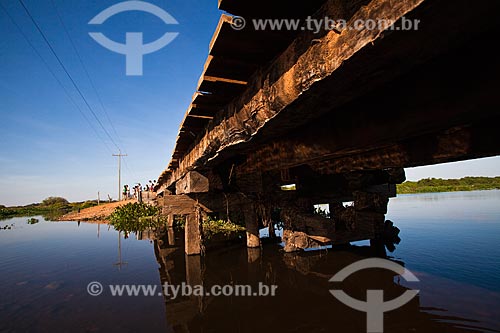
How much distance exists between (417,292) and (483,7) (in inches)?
180

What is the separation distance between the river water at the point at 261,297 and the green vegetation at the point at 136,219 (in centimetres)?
752

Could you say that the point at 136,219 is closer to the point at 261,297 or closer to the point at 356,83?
the point at 261,297

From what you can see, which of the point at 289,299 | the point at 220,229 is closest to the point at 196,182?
the point at 289,299

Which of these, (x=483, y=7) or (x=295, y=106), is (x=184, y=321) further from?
(x=483, y=7)

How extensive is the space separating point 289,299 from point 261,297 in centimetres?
50

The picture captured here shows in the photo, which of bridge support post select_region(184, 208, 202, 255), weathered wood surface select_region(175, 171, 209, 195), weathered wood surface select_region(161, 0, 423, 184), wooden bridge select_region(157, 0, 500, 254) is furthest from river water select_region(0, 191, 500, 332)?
weathered wood surface select_region(161, 0, 423, 184)

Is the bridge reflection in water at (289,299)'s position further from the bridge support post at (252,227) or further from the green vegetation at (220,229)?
the green vegetation at (220,229)

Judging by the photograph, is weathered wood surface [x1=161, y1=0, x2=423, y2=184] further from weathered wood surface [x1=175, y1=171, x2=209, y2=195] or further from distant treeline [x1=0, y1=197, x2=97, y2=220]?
distant treeline [x1=0, y1=197, x2=97, y2=220]

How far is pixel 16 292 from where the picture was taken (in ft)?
17.3

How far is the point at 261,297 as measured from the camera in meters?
4.28

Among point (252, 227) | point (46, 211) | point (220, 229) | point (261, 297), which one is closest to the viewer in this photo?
point (261, 297)

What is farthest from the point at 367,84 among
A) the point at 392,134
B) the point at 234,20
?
the point at 234,20

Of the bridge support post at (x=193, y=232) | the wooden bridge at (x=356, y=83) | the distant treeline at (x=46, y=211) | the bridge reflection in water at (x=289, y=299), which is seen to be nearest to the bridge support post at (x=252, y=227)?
the bridge reflection in water at (x=289, y=299)

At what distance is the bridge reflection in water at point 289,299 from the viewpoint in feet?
10.7
